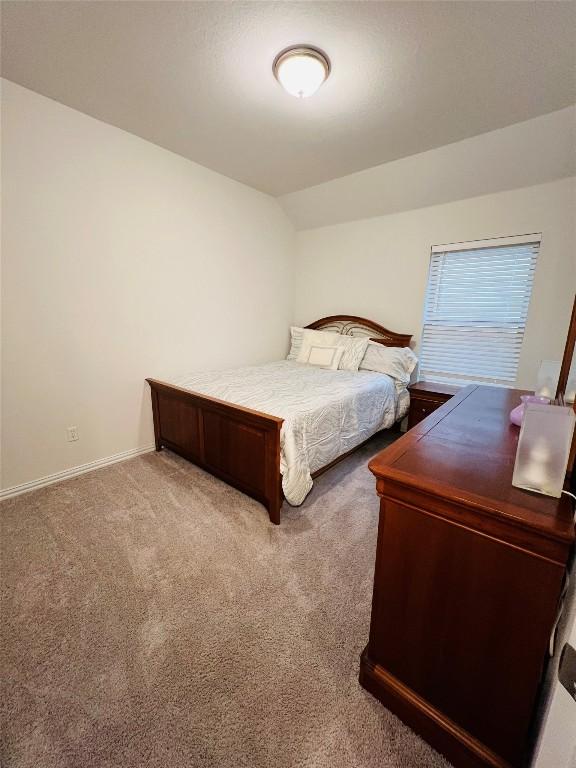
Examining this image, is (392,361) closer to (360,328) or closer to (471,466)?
(360,328)

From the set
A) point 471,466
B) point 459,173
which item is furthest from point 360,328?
point 471,466

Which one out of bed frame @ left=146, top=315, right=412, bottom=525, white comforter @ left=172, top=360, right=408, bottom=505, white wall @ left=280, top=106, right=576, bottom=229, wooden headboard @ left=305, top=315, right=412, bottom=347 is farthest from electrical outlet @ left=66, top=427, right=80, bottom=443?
white wall @ left=280, top=106, right=576, bottom=229

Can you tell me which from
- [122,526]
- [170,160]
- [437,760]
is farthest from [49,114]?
[437,760]

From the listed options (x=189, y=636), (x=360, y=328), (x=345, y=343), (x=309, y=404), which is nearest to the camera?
(x=189, y=636)

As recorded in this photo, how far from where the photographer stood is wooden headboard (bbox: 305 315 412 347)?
11.1 ft

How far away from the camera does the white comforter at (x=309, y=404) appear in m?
1.87

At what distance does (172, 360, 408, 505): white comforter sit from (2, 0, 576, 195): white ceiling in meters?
1.90

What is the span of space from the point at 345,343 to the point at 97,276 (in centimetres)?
239

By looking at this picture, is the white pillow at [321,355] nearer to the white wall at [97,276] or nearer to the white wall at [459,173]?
the white wall at [97,276]

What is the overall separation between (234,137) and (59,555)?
3.05 meters

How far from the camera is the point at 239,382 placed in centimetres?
264

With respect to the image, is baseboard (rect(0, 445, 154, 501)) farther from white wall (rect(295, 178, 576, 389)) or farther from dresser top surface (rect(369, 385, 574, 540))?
white wall (rect(295, 178, 576, 389))

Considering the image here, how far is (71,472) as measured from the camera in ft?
7.98

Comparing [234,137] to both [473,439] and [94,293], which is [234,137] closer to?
[94,293]
